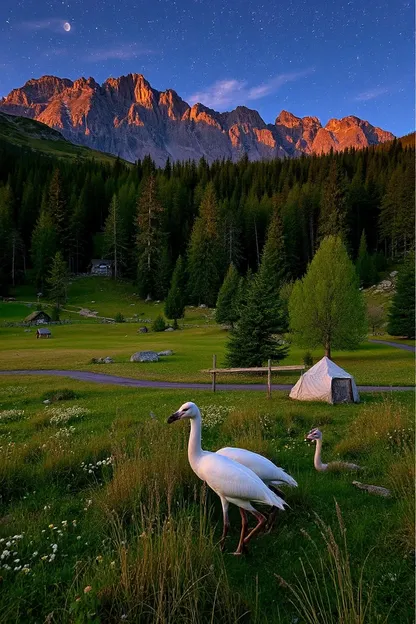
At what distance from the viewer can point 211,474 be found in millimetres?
6008

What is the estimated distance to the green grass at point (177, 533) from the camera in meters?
4.40

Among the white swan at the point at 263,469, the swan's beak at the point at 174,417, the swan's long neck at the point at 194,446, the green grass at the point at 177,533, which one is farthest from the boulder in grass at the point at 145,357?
the swan's beak at the point at 174,417

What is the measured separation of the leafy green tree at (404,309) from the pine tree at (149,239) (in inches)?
1866

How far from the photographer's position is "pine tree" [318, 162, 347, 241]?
8904cm

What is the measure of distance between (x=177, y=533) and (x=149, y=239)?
87852mm

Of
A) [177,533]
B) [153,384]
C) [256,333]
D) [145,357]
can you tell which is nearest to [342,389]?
[256,333]

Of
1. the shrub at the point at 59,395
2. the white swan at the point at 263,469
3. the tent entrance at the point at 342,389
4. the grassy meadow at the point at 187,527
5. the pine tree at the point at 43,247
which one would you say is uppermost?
the pine tree at the point at 43,247

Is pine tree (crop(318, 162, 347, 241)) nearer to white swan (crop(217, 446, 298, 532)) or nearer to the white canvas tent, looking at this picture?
the white canvas tent

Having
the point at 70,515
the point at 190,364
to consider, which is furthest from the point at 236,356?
the point at 70,515

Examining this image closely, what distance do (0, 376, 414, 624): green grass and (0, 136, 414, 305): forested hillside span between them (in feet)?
227

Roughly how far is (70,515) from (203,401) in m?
12.7

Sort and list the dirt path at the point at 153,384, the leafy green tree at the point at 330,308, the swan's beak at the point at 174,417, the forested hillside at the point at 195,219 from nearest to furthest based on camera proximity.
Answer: the swan's beak at the point at 174,417
the dirt path at the point at 153,384
the leafy green tree at the point at 330,308
the forested hillside at the point at 195,219

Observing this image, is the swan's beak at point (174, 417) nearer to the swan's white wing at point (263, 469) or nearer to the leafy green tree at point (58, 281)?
the swan's white wing at point (263, 469)

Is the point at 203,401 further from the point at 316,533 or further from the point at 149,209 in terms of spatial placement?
the point at 149,209
